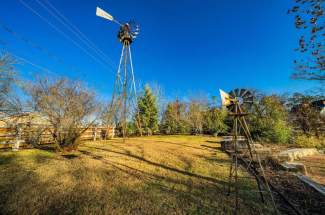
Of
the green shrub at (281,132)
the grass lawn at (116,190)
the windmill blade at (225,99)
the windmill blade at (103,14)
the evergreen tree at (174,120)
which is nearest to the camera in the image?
the grass lawn at (116,190)

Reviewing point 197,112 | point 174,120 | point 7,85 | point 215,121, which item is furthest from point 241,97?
point 174,120

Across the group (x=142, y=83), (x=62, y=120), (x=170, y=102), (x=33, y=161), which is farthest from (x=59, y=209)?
(x=170, y=102)

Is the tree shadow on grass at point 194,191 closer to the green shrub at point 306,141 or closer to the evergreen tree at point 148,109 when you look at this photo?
the green shrub at point 306,141

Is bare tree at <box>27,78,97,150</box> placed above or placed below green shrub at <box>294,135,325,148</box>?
above

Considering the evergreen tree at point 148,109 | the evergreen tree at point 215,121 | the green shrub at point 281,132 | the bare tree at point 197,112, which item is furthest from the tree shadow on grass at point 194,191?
the bare tree at point 197,112

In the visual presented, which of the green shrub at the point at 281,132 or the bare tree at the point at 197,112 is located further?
the bare tree at the point at 197,112

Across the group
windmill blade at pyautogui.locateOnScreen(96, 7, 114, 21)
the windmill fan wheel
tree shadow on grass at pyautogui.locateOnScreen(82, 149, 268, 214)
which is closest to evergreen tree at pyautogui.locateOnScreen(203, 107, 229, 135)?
windmill blade at pyautogui.locateOnScreen(96, 7, 114, 21)

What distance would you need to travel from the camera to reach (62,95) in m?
8.05

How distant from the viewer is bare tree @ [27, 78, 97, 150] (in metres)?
7.07

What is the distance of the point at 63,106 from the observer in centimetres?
759

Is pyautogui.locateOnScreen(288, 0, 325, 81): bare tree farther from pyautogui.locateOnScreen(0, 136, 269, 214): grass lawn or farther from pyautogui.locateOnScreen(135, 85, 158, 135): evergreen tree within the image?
pyautogui.locateOnScreen(135, 85, 158, 135): evergreen tree

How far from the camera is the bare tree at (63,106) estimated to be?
7070 mm

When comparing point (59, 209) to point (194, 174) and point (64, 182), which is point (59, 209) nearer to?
point (64, 182)

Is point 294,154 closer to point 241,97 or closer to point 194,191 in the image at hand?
point 241,97
